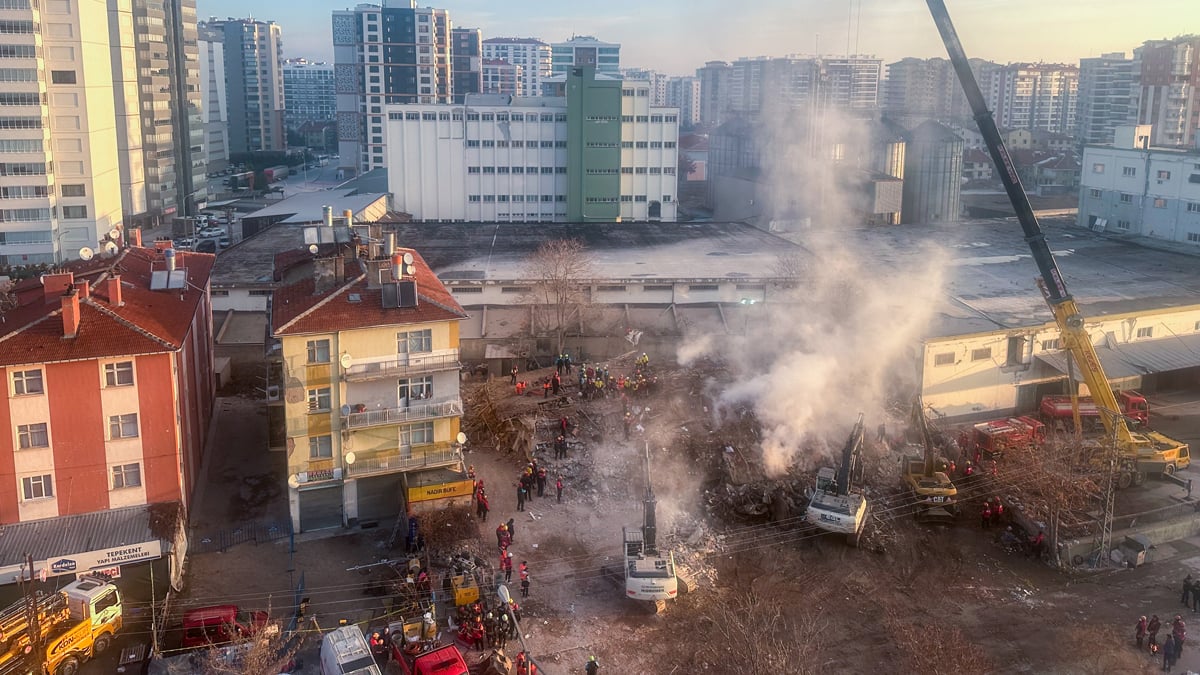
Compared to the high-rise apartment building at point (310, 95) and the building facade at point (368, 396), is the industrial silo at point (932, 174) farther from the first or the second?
the high-rise apartment building at point (310, 95)

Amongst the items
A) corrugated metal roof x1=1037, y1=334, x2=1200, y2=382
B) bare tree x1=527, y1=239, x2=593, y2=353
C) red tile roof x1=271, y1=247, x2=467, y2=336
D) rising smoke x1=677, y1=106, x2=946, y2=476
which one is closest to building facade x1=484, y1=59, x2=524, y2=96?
rising smoke x1=677, y1=106, x2=946, y2=476

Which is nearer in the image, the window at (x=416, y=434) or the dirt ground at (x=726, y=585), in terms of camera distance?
the dirt ground at (x=726, y=585)

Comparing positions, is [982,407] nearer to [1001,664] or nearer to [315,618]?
[1001,664]

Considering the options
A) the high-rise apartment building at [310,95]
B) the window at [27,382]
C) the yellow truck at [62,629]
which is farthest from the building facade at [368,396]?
the high-rise apartment building at [310,95]

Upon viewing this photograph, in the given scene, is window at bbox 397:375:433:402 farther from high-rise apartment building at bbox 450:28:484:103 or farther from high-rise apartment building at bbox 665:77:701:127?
high-rise apartment building at bbox 665:77:701:127

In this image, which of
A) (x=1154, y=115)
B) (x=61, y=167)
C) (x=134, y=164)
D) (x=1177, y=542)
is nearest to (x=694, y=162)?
(x=1154, y=115)
